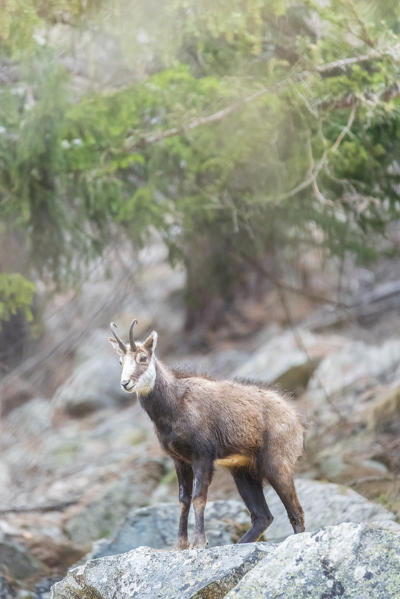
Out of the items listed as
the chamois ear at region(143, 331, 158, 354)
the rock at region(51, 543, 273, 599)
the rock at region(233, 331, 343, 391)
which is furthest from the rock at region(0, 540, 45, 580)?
the rock at region(233, 331, 343, 391)

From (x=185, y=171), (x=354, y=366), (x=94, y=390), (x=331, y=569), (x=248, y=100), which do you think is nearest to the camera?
(x=331, y=569)

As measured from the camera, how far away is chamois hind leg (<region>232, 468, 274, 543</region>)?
23.4 feet

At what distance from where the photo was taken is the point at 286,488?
270 inches

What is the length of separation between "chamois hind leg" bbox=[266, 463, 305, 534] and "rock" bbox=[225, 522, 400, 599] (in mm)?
1293

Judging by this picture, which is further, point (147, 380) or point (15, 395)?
point (15, 395)

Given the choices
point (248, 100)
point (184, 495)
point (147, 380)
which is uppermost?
point (248, 100)

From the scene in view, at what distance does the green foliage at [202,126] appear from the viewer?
30.8 ft

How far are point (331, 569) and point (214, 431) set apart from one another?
1816 millimetres

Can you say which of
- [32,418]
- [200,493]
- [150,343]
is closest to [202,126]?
[150,343]

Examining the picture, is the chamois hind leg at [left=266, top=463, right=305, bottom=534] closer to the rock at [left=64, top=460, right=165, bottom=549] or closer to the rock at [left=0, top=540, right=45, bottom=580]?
the rock at [left=0, top=540, right=45, bottom=580]

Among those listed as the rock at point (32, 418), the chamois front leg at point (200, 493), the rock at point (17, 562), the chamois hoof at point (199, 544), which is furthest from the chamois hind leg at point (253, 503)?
the rock at point (32, 418)

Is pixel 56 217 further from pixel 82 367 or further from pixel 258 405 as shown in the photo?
pixel 82 367

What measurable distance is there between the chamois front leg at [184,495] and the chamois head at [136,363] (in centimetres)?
86

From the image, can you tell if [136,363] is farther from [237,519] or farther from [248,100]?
[248,100]
